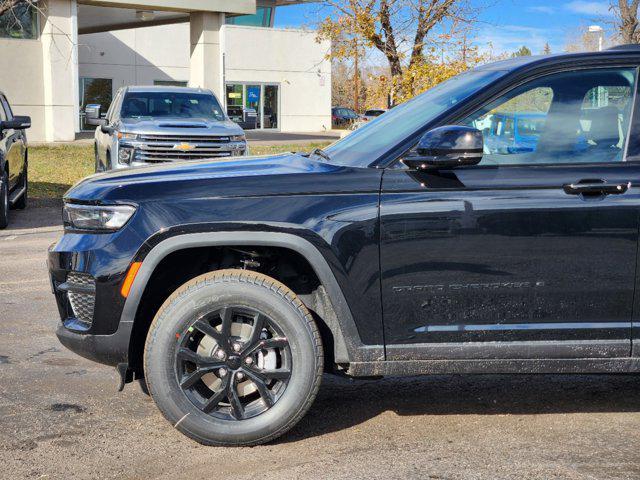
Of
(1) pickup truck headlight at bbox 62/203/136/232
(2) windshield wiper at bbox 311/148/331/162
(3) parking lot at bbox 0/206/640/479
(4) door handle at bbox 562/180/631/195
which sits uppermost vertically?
(2) windshield wiper at bbox 311/148/331/162

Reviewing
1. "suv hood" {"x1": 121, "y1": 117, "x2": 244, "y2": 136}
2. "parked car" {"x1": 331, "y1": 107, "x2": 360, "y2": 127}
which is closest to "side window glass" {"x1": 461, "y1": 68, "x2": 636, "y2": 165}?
"suv hood" {"x1": 121, "y1": 117, "x2": 244, "y2": 136}

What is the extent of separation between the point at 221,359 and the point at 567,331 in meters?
1.64

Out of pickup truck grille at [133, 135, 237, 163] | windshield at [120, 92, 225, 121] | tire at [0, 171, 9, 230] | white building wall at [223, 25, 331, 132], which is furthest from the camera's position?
white building wall at [223, 25, 331, 132]

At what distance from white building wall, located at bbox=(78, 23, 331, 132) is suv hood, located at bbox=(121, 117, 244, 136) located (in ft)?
100

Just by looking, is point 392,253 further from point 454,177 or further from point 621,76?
point 621,76

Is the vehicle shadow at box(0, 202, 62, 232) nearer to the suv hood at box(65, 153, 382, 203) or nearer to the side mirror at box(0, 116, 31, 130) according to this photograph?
the side mirror at box(0, 116, 31, 130)

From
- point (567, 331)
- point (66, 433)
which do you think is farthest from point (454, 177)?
point (66, 433)

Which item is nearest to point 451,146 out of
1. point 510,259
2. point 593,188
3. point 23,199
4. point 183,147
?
point 510,259

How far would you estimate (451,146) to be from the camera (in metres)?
4.14

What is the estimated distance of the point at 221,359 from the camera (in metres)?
4.34

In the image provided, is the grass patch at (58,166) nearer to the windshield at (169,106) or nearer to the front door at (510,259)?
the windshield at (169,106)

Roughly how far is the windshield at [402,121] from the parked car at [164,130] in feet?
27.2

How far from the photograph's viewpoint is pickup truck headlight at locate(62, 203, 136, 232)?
4336 mm

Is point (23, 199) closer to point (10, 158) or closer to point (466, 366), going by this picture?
point (10, 158)
